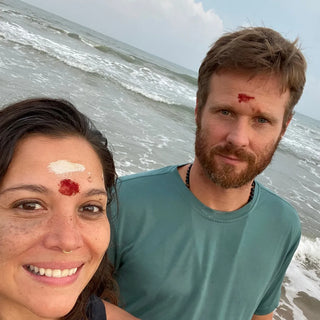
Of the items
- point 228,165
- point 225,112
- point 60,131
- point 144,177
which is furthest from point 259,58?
point 60,131

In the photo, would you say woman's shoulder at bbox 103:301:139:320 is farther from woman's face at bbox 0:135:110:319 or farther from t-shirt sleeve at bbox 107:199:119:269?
woman's face at bbox 0:135:110:319

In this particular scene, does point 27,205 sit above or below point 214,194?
below

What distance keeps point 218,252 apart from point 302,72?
1264 millimetres

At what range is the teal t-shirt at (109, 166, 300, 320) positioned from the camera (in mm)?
1864

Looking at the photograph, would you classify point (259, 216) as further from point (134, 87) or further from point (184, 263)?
point (134, 87)

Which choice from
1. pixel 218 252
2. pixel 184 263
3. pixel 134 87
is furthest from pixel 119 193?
pixel 134 87

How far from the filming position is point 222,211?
197 centimetres

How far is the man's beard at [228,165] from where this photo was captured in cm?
201

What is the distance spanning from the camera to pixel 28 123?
153 centimetres

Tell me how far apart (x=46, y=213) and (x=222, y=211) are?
3.45 feet

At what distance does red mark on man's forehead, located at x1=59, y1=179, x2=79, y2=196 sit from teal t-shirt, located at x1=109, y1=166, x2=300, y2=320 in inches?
18.5

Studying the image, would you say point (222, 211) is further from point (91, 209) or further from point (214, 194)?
point (91, 209)

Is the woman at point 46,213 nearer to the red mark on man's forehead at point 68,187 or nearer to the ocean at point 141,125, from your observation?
the red mark on man's forehead at point 68,187

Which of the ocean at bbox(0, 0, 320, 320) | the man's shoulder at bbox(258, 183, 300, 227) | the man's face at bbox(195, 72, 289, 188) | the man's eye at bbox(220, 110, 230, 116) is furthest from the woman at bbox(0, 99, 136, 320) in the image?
the ocean at bbox(0, 0, 320, 320)
